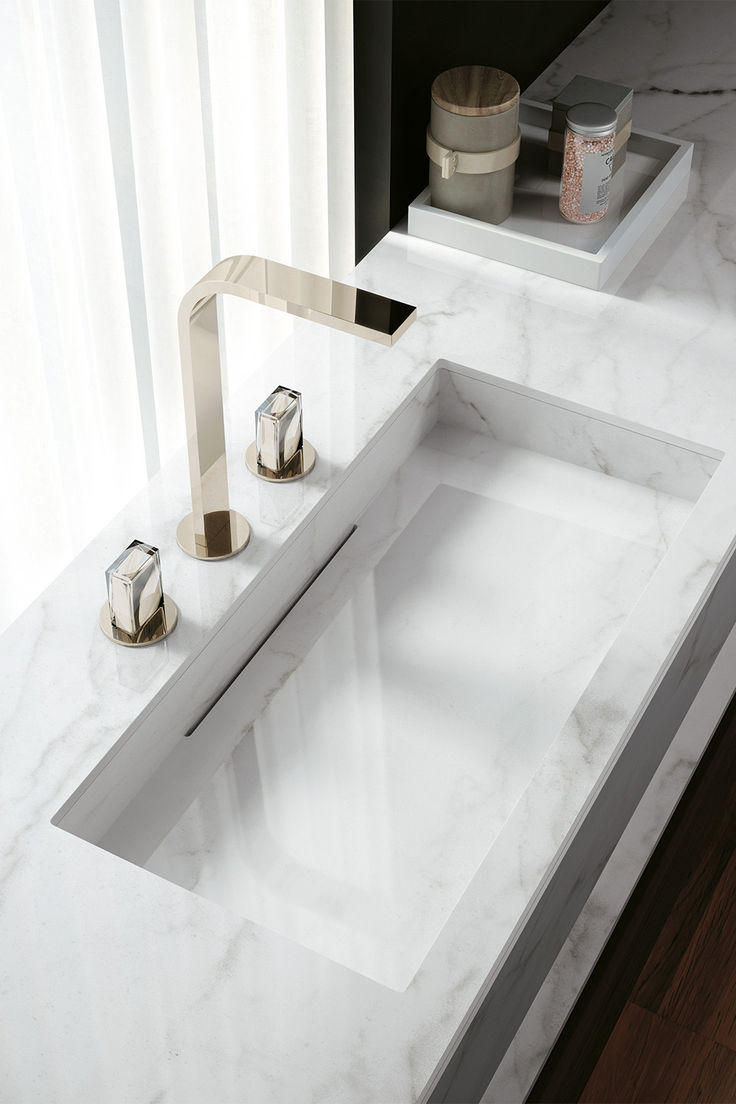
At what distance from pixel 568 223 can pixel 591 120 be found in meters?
0.14

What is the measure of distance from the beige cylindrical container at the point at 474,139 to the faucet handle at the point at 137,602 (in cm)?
63

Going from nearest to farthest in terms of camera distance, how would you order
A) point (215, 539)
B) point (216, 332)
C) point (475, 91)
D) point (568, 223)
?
point (216, 332) → point (215, 539) → point (475, 91) → point (568, 223)

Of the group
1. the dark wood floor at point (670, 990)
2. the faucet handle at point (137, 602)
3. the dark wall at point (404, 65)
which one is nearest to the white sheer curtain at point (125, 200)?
the dark wall at point (404, 65)

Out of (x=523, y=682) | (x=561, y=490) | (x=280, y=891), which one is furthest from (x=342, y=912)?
(x=561, y=490)

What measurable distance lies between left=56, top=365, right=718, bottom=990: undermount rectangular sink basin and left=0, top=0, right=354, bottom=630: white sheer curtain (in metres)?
0.27

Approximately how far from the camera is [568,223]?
159cm

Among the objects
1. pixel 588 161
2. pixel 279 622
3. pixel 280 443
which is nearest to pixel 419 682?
pixel 279 622

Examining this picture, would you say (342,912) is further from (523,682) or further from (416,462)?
(416,462)

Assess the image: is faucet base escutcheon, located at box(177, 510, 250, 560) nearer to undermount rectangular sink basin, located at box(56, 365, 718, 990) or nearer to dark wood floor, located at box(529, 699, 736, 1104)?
undermount rectangular sink basin, located at box(56, 365, 718, 990)

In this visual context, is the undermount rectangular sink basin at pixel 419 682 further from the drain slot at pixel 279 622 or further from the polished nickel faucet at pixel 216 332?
the polished nickel faucet at pixel 216 332

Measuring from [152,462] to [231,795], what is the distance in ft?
1.60

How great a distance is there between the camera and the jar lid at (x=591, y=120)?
1.48 m

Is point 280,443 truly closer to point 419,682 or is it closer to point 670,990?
point 419,682

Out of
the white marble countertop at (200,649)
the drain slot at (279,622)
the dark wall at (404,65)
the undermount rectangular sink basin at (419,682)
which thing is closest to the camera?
the white marble countertop at (200,649)
